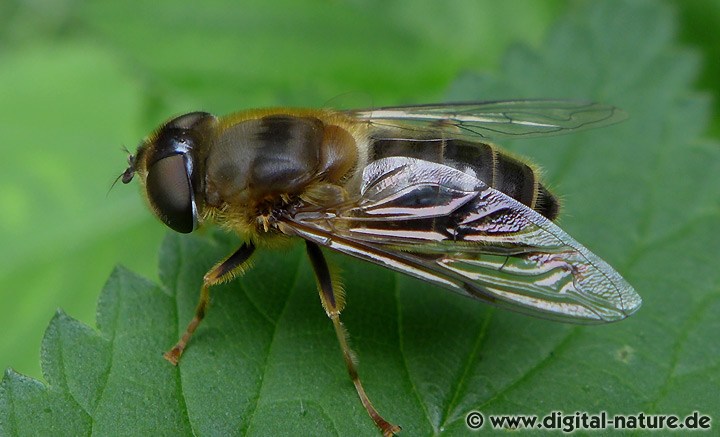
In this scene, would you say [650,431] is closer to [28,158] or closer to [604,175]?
[604,175]

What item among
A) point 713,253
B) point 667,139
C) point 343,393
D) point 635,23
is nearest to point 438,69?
point 635,23

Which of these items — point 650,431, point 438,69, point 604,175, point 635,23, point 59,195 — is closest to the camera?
point 650,431

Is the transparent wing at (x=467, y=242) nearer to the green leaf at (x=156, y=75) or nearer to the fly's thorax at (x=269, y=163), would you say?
the fly's thorax at (x=269, y=163)

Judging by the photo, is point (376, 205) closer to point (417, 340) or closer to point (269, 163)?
point (269, 163)

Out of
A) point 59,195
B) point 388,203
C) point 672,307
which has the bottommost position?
point 59,195

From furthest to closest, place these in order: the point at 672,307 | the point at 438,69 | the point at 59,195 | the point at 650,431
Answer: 1. the point at 438,69
2. the point at 59,195
3. the point at 672,307
4. the point at 650,431

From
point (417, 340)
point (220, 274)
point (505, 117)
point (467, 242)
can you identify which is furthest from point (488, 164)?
point (220, 274)

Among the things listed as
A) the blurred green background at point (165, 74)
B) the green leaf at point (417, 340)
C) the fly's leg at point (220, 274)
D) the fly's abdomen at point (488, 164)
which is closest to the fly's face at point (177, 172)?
the fly's leg at point (220, 274)
